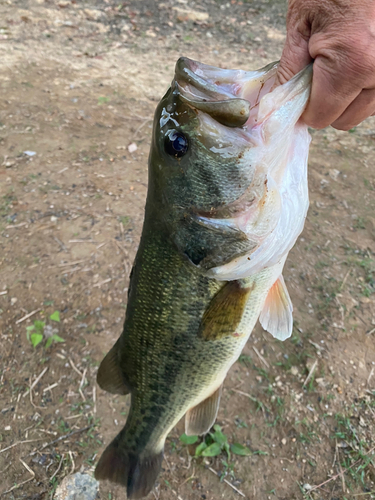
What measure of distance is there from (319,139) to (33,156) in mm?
3600

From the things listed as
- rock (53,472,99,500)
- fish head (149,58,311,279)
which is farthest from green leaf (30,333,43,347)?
fish head (149,58,311,279)

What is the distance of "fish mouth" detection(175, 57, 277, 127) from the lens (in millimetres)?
1183

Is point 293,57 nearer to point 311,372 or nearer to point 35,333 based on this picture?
point 311,372

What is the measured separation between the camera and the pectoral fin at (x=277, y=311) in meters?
1.59

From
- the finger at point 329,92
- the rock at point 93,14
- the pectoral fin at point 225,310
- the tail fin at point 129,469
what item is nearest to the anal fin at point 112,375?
the tail fin at point 129,469

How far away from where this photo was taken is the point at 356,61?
1023 mm

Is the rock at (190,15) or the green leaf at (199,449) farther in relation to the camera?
the rock at (190,15)

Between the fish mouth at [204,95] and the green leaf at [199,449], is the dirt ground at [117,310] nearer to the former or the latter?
the green leaf at [199,449]

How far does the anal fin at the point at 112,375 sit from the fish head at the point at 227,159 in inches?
29.4

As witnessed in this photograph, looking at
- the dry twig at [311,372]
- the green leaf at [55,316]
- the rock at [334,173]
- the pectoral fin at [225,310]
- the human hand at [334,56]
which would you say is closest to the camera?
the human hand at [334,56]

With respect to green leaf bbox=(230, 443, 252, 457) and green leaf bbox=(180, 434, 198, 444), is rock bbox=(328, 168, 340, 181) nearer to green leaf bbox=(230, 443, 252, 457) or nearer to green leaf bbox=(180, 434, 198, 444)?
green leaf bbox=(230, 443, 252, 457)

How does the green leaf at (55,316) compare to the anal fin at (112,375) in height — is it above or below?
below

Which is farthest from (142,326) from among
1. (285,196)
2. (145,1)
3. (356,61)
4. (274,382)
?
(145,1)

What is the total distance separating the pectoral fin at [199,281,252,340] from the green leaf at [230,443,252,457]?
3.99 ft
